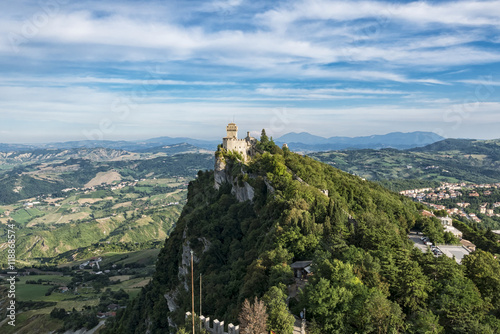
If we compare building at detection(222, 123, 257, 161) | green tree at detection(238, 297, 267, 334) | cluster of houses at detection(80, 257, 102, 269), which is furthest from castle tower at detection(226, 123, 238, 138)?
cluster of houses at detection(80, 257, 102, 269)

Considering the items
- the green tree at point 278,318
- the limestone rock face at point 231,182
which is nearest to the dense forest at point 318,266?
the green tree at point 278,318

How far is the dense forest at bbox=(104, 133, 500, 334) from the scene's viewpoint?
22.0 meters

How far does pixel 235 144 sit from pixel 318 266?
51864 millimetres

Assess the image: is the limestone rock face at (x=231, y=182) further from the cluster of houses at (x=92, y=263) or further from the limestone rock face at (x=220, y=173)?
the cluster of houses at (x=92, y=263)

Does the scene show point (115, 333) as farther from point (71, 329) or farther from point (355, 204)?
point (355, 204)

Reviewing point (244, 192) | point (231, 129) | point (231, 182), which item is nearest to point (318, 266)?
point (244, 192)

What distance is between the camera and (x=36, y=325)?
8250 cm

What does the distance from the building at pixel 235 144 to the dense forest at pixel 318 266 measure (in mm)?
8145

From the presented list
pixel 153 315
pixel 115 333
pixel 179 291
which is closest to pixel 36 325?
pixel 115 333

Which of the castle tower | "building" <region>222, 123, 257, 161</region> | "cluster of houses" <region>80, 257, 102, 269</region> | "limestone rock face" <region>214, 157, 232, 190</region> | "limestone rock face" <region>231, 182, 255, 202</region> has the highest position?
the castle tower

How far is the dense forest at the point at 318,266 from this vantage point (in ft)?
72.1

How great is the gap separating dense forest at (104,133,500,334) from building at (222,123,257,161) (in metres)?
8.14

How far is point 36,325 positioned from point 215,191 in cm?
6052

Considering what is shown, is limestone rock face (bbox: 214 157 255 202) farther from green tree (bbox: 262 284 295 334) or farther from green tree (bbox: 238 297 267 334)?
green tree (bbox: 238 297 267 334)
